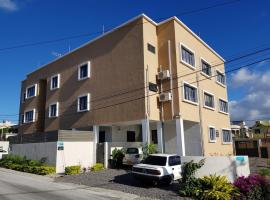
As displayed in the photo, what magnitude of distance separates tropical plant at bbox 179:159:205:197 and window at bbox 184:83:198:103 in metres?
11.0

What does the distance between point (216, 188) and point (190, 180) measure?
1.64 metres

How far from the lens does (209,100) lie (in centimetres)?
3200

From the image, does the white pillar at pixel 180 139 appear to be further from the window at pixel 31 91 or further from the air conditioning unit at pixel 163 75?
the window at pixel 31 91

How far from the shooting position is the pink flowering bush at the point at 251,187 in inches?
510

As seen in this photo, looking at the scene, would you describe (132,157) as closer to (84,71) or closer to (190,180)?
(190,180)

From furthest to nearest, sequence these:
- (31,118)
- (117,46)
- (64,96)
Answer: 1. (31,118)
2. (64,96)
3. (117,46)

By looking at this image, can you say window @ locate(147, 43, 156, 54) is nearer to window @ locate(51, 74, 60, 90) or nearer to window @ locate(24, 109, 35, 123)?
window @ locate(51, 74, 60, 90)

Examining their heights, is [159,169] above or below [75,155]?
below

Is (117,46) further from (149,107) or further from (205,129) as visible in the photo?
(205,129)

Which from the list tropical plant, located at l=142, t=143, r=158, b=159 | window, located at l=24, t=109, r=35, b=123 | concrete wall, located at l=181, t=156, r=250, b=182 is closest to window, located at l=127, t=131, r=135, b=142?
tropical plant, located at l=142, t=143, r=158, b=159

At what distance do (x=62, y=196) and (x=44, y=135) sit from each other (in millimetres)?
12874

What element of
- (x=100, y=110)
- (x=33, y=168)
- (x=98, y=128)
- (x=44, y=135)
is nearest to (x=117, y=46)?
(x=100, y=110)

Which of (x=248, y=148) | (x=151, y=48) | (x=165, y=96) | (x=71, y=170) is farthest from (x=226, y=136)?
(x=71, y=170)

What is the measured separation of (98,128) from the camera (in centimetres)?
2834
